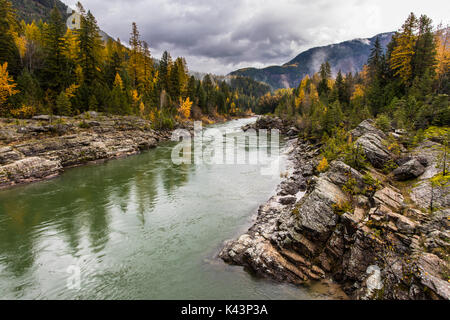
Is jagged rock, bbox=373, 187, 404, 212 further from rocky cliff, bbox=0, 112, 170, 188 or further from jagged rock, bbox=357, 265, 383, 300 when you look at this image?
rocky cliff, bbox=0, 112, 170, 188

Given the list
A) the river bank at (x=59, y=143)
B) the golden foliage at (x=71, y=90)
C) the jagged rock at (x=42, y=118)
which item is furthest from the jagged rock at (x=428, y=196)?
the golden foliage at (x=71, y=90)

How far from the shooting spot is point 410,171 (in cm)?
1180

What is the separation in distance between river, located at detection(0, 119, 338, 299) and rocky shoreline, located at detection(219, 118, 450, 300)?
47.8 inches

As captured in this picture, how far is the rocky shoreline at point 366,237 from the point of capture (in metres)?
6.78

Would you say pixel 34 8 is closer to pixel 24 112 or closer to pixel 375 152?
pixel 24 112

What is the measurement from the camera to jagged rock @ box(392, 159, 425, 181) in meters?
11.8

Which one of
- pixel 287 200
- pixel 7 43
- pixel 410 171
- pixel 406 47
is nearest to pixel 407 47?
pixel 406 47

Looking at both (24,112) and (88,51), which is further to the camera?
(88,51)

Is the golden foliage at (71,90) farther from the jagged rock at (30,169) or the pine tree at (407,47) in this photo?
the pine tree at (407,47)

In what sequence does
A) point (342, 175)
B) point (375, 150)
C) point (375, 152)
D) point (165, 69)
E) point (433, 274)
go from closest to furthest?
point (433, 274) → point (342, 175) → point (375, 152) → point (375, 150) → point (165, 69)

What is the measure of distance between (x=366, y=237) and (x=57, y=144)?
1372 inches

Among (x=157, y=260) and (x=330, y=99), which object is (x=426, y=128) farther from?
(x=330, y=99)

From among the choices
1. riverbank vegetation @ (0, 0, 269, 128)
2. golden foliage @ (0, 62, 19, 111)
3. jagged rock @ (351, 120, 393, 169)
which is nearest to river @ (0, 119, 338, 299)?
jagged rock @ (351, 120, 393, 169)
